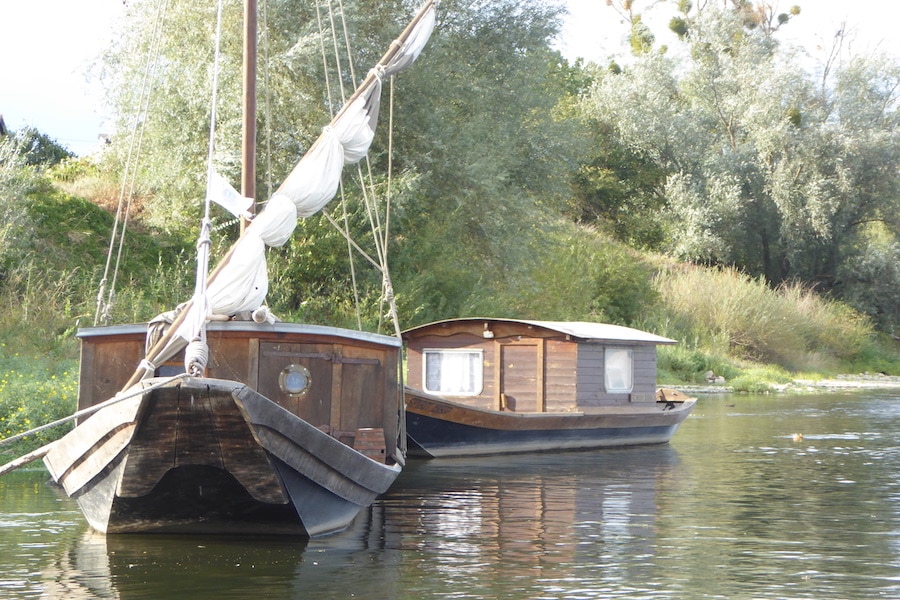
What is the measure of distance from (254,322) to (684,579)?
4.21 meters

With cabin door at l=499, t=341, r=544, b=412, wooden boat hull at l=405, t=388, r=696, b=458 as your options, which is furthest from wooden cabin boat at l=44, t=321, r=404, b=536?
cabin door at l=499, t=341, r=544, b=412

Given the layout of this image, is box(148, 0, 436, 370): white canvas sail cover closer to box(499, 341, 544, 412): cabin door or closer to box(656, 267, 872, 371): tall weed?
box(499, 341, 544, 412): cabin door

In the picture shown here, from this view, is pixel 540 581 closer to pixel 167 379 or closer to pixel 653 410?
pixel 167 379

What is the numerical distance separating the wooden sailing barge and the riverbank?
73.3ft

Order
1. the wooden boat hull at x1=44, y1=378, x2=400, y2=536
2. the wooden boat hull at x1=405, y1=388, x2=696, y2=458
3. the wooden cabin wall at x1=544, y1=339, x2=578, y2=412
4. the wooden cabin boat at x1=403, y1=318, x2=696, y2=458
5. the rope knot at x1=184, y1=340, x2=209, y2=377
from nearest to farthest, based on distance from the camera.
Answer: the rope knot at x1=184, y1=340, x2=209, y2=377 → the wooden boat hull at x1=44, y1=378, x2=400, y2=536 → the wooden boat hull at x1=405, y1=388, x2=696, y2=458 → the wooden cabin boat at x1=403, y1=318, x2=696, y2=458 → the wooden cabin wall at x1=544, y1=339, x2=578, y2=412

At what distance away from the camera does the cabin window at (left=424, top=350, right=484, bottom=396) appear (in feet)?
64.3

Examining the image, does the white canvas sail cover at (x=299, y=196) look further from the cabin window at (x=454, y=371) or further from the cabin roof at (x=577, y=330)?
the cabin window at (x=454, y=371)

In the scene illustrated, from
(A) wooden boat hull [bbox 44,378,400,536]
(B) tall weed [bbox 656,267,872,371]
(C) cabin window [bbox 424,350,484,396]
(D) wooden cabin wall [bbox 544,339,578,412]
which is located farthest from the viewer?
(B) tall weed [bbox 656,267,872,371]

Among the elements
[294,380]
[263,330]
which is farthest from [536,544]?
[263,330]

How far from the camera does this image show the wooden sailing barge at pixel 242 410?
30.6 ft

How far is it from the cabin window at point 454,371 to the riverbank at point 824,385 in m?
14.0

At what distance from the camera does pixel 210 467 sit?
32.3ft

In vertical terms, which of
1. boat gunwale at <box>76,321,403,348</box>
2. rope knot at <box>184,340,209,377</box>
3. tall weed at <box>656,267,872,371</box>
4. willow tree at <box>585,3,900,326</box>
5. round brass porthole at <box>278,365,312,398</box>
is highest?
willow tree at <box>585,3,900,326</box>

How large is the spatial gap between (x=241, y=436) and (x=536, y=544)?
2.90 metres
